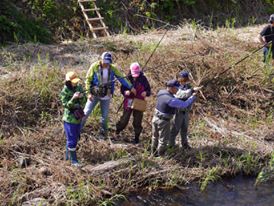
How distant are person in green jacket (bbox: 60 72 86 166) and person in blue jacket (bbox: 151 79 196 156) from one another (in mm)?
1237

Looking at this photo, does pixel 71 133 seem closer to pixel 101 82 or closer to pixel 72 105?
pixel 72 105

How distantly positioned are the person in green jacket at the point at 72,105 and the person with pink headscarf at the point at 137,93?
105 centimetres

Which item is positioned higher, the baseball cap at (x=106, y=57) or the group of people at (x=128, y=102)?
the baseball cap at (x=106, y=57)

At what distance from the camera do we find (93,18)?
47.7 feet

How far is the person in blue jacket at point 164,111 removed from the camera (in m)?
8.32

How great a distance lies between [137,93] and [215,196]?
2.13m

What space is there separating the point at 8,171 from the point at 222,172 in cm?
353

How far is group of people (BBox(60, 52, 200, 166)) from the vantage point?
8.07m

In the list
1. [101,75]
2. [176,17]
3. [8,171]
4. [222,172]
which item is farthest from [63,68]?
[176,17]

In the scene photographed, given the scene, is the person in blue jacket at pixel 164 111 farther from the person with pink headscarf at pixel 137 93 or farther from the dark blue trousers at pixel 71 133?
the dark blue trousers at pixel 71 133

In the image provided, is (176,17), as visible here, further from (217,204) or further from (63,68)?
(217,204)

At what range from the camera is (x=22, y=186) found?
8.01 m

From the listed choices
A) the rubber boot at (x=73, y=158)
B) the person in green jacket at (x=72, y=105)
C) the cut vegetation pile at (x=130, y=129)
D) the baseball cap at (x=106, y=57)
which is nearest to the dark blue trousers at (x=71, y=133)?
the person in green jacket at (x=72, y=105)

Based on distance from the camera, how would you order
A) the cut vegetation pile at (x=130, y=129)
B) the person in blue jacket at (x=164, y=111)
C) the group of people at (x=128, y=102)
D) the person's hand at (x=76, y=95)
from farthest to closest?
the person in blue jacket at (x=164, y=111), the cut vegetation pile at (x=130, y=129), the group of people at (x=128, y=102), the person's hand at (x=76, y=95)
